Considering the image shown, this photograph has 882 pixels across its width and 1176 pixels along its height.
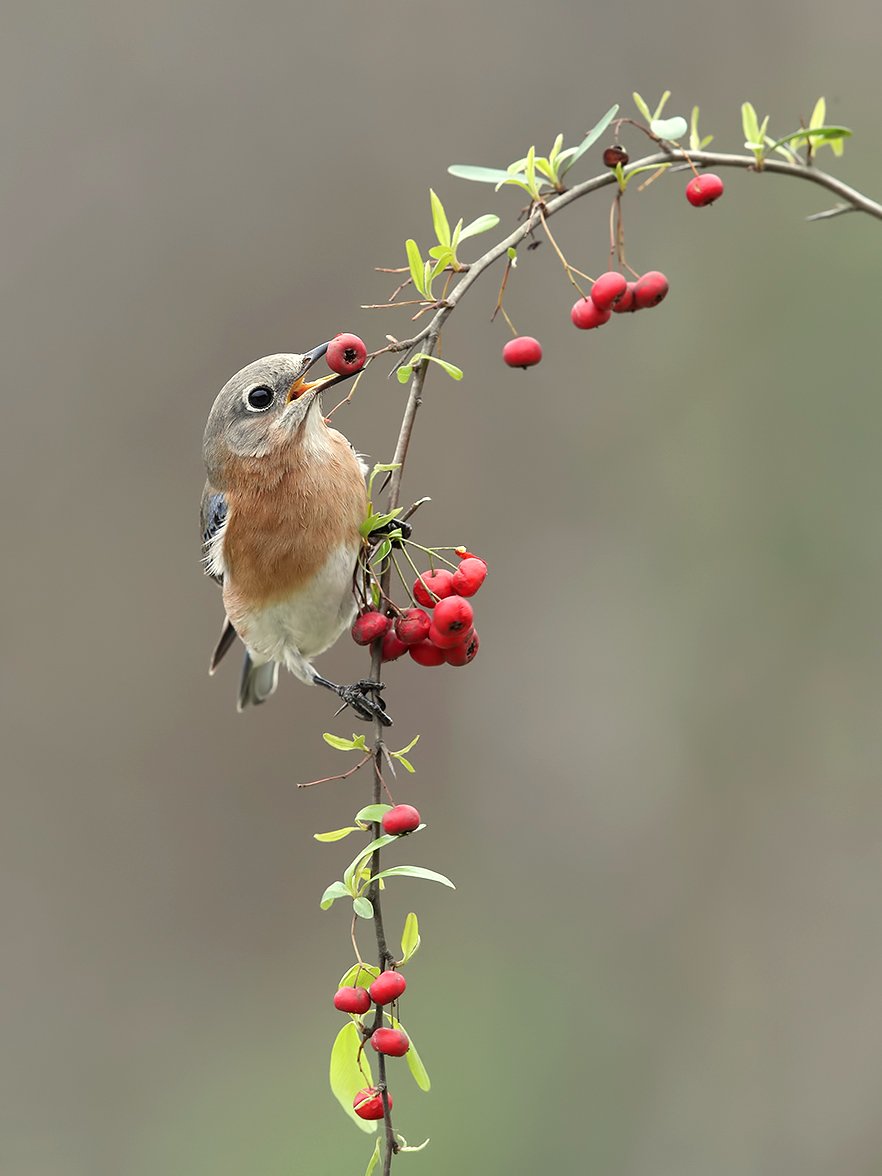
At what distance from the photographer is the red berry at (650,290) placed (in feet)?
8.66

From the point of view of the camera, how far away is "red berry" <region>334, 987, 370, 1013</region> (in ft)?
7.86

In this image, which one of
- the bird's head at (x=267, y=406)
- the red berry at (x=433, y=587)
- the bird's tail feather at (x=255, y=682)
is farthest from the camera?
the bird's tail feather at (x=255, y=682)

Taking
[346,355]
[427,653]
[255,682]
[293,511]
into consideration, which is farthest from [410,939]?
[255,682]

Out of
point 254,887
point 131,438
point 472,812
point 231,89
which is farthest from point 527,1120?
point 231,89

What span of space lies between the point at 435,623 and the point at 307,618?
136 cm

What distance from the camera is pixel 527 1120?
6527mm

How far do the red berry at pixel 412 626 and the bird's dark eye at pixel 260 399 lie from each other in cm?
125

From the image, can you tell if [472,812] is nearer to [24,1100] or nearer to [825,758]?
[825,758]

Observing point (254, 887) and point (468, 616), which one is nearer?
point (468, 616)

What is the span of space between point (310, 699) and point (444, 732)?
2.66 ft

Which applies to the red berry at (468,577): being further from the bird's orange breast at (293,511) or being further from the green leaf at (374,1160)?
the green leaf at (374,1160)

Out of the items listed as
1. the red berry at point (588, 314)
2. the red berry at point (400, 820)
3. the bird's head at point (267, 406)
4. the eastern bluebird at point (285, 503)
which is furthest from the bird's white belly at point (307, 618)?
the red berry at point (400, 820)

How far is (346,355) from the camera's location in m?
2.78

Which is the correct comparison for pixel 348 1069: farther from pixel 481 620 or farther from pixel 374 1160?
pixel 481 620
